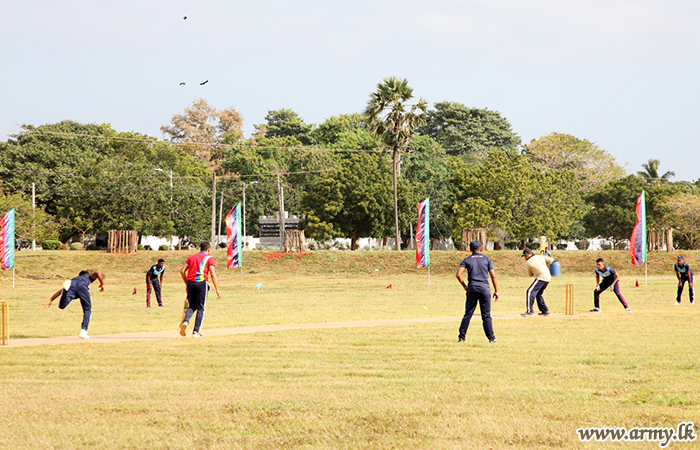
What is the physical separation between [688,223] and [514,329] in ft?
184

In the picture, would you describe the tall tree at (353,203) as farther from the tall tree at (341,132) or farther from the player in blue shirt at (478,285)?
the player in blue shirt at (478,285)

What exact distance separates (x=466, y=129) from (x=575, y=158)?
557 inches

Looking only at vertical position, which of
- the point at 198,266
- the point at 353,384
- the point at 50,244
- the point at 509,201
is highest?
the point at 509,201

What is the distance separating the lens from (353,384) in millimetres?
9602

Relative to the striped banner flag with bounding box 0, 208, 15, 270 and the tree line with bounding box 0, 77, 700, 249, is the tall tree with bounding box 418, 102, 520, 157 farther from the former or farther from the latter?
the striped banner flag with bounding box 0, 208, 15, 270

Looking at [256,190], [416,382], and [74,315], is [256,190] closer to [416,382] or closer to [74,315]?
[74,315]

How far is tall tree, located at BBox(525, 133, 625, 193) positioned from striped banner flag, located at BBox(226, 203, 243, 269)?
51058mm

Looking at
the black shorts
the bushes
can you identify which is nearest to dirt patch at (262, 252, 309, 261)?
the bushes

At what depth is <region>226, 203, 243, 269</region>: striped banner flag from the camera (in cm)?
3619

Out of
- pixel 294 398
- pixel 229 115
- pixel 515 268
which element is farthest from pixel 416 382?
pixel 229 115

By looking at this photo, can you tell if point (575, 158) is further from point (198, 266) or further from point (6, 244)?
point (198, 266)

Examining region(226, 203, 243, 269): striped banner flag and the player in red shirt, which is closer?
the player in red shirt

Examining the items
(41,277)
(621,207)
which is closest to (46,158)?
(41,277)

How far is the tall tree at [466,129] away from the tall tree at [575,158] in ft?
26.4
